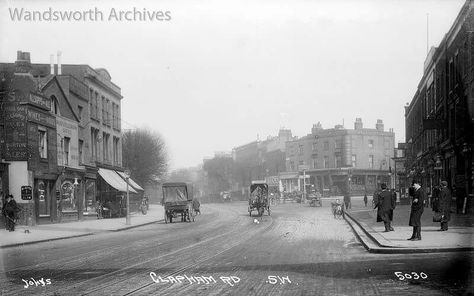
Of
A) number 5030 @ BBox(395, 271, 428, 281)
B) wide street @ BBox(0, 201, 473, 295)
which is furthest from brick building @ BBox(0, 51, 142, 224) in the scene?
number 5030 @ BBox(395, 271, 428, 281)

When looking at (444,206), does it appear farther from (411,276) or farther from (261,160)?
(261,160)

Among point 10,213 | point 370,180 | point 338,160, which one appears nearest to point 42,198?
point 10,213

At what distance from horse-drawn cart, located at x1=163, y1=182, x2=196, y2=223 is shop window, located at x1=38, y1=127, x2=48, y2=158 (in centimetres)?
699

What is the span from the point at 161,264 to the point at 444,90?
27.0 m

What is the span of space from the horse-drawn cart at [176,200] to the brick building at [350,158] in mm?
45719

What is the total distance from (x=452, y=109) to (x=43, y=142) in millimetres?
23039

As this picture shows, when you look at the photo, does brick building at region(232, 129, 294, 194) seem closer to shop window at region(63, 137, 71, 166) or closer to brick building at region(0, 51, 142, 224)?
brick building at region(0, 51, 142, 224)

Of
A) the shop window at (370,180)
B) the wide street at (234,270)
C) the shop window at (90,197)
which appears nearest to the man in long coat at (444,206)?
the wide street at (234,270)

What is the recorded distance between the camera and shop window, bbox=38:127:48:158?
29.6 m

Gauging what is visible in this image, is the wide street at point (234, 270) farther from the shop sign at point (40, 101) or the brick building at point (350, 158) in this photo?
the brick building at point (350, 158)

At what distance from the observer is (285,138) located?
96562 mm

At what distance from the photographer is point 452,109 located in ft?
104

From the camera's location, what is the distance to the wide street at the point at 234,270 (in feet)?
29.1

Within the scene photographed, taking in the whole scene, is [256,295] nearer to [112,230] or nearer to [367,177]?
[112,230]
